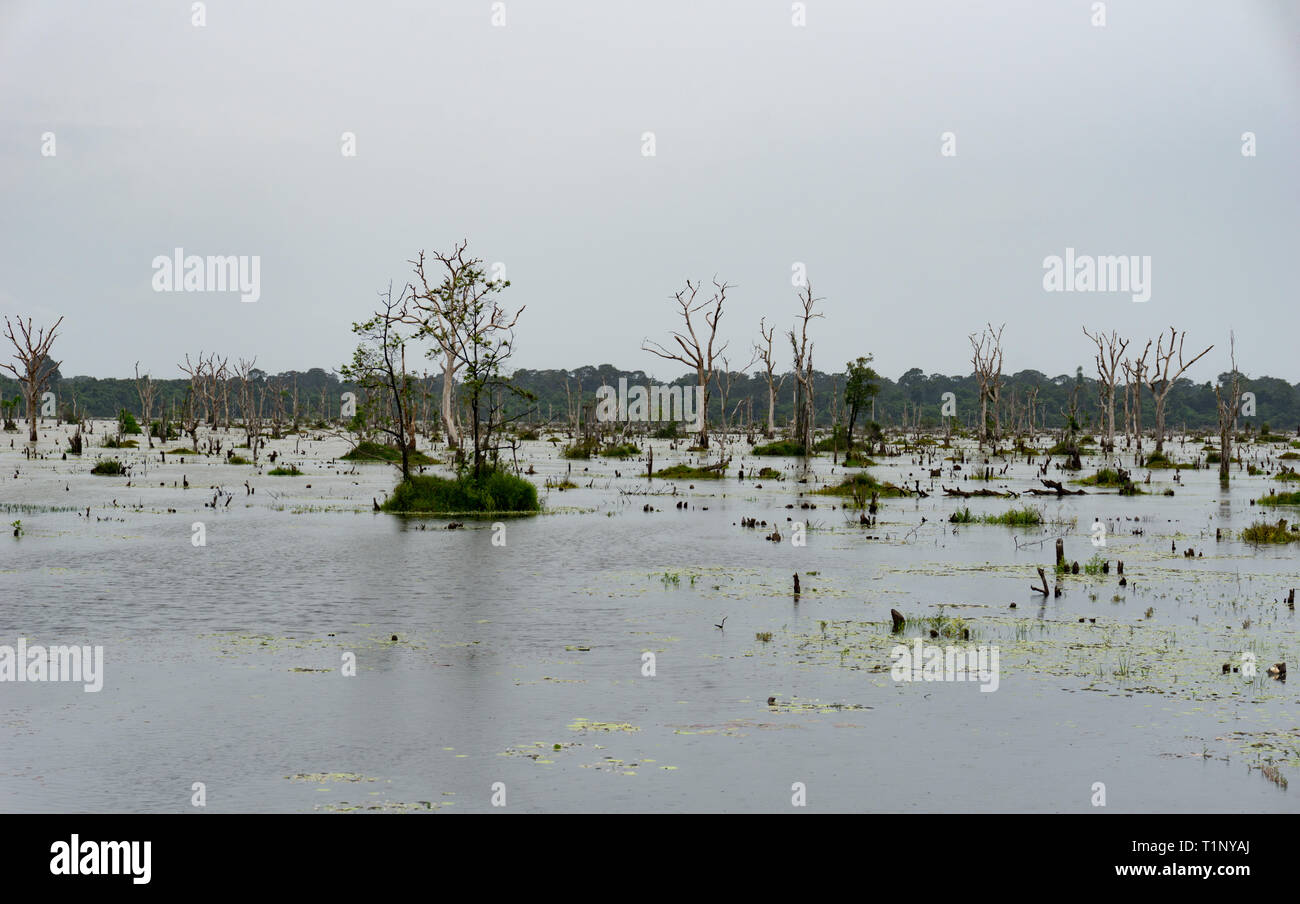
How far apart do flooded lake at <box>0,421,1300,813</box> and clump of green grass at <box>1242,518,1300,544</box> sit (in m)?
1.39

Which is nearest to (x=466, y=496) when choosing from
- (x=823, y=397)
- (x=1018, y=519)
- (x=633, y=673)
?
(x=1018, y=519)

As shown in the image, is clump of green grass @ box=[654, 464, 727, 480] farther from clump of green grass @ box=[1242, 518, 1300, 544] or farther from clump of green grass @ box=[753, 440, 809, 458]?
clump of green grass @ box=[1242, 518, 1300, 544]

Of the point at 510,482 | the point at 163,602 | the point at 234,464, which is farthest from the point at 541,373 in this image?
the point at 163,602

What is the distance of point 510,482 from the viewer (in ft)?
101

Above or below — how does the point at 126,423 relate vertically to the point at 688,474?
above

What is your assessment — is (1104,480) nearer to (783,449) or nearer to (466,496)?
(466,496)

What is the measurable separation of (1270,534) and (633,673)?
57.1 feet

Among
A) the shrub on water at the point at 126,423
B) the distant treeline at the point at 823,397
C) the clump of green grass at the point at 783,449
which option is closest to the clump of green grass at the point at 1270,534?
the clump of green grass at the point at 783,449

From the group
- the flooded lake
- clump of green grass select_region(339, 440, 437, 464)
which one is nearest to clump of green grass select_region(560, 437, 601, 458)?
clump of green grass select_region(339, 440, 437, 464)

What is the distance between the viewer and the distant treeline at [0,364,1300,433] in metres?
143

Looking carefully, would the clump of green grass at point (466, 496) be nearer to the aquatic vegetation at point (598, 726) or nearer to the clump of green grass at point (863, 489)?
the clump of green grass at point (863, 489)

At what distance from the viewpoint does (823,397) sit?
173125 millimetres

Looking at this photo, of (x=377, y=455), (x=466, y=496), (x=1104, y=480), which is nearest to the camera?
(x=466, y=496)
